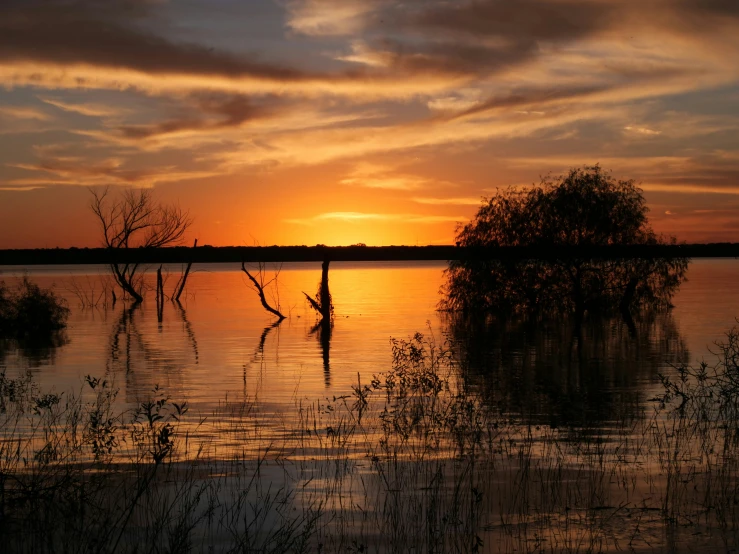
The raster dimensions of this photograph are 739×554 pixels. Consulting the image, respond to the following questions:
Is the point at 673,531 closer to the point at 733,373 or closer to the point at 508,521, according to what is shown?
the point at 508,521

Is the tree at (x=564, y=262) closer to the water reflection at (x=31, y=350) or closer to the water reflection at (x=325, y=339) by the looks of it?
the water reflection at (x=325, y=339)

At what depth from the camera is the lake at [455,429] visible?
10.6 metres

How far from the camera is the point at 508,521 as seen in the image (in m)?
10.8

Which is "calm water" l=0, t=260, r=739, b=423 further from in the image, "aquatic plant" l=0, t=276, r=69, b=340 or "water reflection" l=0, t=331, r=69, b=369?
"aquatic plant" l=0, t=276, r=69, b=340

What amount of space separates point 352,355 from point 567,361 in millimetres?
7688

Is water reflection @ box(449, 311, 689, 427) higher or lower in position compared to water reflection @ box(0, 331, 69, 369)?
higher

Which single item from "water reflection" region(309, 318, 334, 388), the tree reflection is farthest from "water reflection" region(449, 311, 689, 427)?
the tree reflection

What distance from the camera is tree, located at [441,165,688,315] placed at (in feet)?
145

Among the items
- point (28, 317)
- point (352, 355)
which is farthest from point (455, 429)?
point (28, 317)

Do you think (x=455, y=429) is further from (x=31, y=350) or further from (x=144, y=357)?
(x=31, y=350)

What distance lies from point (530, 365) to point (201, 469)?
54.7 feet

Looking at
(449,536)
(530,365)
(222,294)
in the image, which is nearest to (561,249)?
(530,365)

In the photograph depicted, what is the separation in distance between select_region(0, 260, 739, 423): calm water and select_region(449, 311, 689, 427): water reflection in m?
0.05

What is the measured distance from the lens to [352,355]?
3092 centimetres
